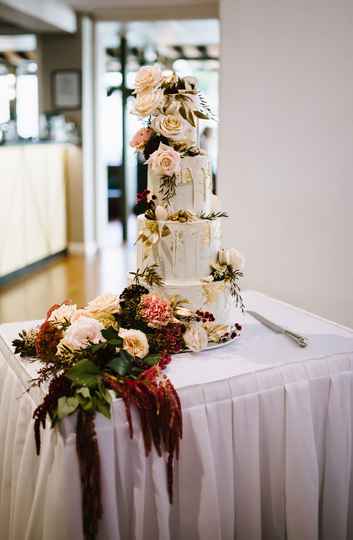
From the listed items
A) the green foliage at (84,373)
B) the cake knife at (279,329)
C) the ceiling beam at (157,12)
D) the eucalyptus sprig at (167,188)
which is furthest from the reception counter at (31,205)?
the green foliage at (84,373)

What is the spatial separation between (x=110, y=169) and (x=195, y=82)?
28.9 feet

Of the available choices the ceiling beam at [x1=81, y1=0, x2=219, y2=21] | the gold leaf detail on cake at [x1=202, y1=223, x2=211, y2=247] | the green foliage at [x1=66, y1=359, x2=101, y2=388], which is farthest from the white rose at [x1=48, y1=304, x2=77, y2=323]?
the ceiling beam at [x1=81, y1=0, x2=219, y2=21]

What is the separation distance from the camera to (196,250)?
1.96 meters

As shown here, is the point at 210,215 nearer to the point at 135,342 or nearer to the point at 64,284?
the point at 135,342

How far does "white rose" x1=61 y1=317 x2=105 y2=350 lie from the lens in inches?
64.5

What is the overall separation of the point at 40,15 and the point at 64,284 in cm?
268

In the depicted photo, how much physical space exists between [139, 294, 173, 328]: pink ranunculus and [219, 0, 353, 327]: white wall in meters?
1.55

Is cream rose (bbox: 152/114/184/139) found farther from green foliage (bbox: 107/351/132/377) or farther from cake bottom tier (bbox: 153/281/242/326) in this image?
green foliage (bbox: 107/351/132/377)

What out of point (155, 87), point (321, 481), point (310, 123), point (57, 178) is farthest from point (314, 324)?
point (57, 178)

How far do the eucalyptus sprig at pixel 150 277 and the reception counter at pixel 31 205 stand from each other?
13.0 ft

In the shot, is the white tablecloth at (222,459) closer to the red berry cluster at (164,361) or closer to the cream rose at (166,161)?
the red berry cluster at (164,361)

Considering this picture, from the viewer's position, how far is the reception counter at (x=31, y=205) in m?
5.77

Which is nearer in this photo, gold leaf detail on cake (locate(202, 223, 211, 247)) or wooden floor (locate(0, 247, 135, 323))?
gold leaf detail on cake (locate(202, 223, 211, 247))

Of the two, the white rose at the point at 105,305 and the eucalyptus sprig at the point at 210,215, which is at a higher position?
the eucalyptus sprig at the point at 210,215
